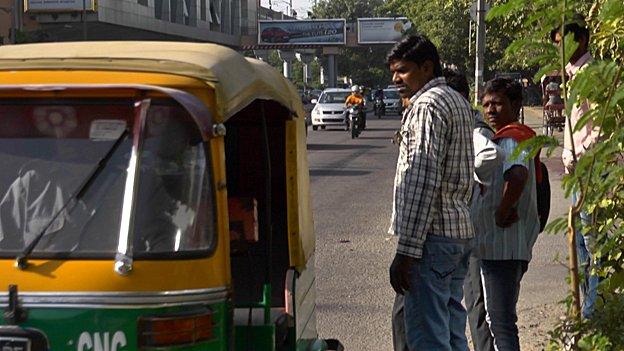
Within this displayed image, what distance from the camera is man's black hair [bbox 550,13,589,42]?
495 centimetres

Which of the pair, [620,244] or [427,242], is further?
[427,242]

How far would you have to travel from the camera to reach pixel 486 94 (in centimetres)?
640

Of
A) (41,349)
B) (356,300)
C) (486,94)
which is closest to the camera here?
(41,349)

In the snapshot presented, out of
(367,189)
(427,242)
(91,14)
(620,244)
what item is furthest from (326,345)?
(91,14)

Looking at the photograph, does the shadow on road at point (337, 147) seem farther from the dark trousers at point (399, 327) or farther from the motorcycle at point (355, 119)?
the dark trousers at point (399, 327)

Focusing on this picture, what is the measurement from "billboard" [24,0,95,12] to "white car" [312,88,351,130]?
1792 cm

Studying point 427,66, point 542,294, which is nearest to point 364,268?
point 542,294

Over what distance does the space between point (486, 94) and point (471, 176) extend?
1.20 m

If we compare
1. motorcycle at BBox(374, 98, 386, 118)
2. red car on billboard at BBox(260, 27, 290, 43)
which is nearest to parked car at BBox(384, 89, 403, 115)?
motorcycle at BBox(374, 98, 386, 118)

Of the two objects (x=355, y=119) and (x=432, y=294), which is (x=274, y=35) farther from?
(x=432, y=294)

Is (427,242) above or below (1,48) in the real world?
below

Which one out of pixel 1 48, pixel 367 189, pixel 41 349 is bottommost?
pixel 367 189

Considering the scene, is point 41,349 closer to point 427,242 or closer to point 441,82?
point 427,242

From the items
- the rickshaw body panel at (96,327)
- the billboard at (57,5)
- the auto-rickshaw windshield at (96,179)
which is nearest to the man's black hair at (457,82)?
the auto-rickshaw windshield at (96,179)
